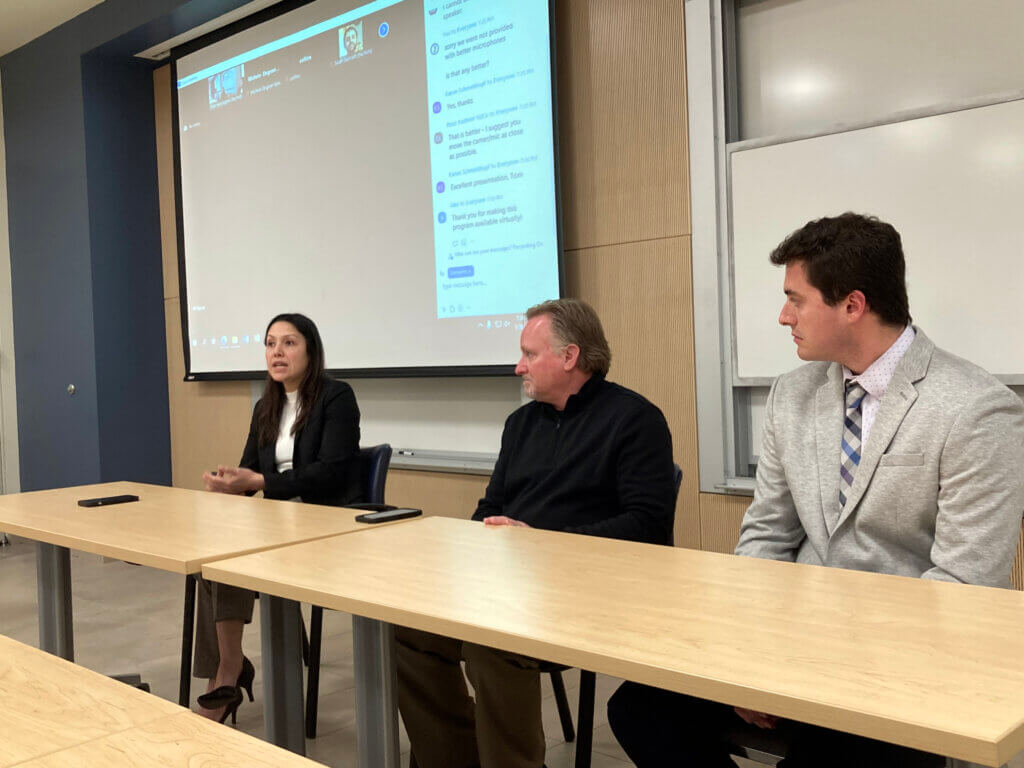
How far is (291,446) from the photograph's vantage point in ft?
10.2

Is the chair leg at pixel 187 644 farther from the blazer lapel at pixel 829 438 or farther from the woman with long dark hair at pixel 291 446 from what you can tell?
the blazer lapel at pixel 829 438

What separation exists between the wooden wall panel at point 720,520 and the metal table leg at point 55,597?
6.73 feet

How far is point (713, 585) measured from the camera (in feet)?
4.71

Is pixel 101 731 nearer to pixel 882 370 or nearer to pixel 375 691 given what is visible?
pixel 375 691

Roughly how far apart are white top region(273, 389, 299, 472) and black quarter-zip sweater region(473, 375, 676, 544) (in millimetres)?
983

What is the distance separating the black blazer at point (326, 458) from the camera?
2.93m

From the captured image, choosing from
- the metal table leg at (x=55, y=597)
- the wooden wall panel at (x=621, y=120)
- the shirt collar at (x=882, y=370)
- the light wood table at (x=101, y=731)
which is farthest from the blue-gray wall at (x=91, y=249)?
the light wood table at (x=101, y=731)

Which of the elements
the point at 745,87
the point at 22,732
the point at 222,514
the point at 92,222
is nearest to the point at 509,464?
the point at 222,514

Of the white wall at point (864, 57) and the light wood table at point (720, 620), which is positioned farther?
the white wall at point (864, 57)

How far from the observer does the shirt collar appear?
5.69 feet

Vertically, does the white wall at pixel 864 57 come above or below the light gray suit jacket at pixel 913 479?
above

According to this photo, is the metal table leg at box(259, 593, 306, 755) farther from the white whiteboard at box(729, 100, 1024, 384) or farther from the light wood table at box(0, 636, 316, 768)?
the white whiteboard at box(729, 100, 1024, 384)

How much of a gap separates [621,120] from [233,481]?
189 cm

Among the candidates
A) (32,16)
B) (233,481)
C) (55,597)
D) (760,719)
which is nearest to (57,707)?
(760,719)
